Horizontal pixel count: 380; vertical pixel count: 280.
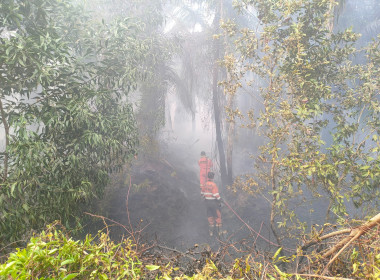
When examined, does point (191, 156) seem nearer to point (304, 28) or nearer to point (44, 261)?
point (304, 28)

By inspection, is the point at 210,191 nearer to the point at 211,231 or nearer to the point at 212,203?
the point at 212,203

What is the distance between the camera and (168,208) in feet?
28.4

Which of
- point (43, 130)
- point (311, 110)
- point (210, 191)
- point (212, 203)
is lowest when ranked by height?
point (212, 203)

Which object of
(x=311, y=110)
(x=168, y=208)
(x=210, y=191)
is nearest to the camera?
(x=311, y=110)

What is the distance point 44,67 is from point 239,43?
12.8 ft

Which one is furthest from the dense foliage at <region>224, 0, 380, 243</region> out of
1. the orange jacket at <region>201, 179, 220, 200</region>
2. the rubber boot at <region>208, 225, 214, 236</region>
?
the rubber boot at <region>208, 225, 214, 236</region>

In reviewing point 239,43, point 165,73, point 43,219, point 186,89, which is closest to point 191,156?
point 186,89

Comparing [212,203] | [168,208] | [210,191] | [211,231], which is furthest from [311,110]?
[168,208]

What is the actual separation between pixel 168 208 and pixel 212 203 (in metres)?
1.74

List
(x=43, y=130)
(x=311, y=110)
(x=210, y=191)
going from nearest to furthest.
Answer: (x=311, y=110)
(x=43, y=130)
(x=210, y=191)

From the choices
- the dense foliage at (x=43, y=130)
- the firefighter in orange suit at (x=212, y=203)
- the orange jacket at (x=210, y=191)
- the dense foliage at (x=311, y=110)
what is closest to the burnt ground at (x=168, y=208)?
the firefighter in orange suit at (x=212, y=203)

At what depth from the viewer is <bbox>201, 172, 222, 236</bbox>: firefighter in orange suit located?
786 cm

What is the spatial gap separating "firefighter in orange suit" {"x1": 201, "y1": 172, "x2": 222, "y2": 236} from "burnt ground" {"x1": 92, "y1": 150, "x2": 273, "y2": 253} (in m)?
0.43

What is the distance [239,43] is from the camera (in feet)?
17.6
